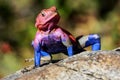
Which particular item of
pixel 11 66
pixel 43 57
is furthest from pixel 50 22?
pixel 11 66

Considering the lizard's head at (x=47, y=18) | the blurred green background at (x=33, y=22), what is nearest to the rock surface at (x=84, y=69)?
the lizard's head at (x=47, y=18)

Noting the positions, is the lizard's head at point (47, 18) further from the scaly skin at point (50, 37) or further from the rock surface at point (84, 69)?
the rock surface at point (84, 69)

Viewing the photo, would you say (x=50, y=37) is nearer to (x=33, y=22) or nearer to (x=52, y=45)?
(x=52, y=45)

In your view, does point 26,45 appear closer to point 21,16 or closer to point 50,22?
point 21,16

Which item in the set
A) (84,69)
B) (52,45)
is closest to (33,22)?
(52,45)

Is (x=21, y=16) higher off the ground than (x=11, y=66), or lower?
higher

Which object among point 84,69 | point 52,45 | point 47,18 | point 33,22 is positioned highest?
point 33,22

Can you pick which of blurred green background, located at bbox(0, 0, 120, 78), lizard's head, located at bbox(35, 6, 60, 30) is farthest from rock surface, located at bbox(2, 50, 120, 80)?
blurred green background, located at bbox(0, 0, 120, 78)
